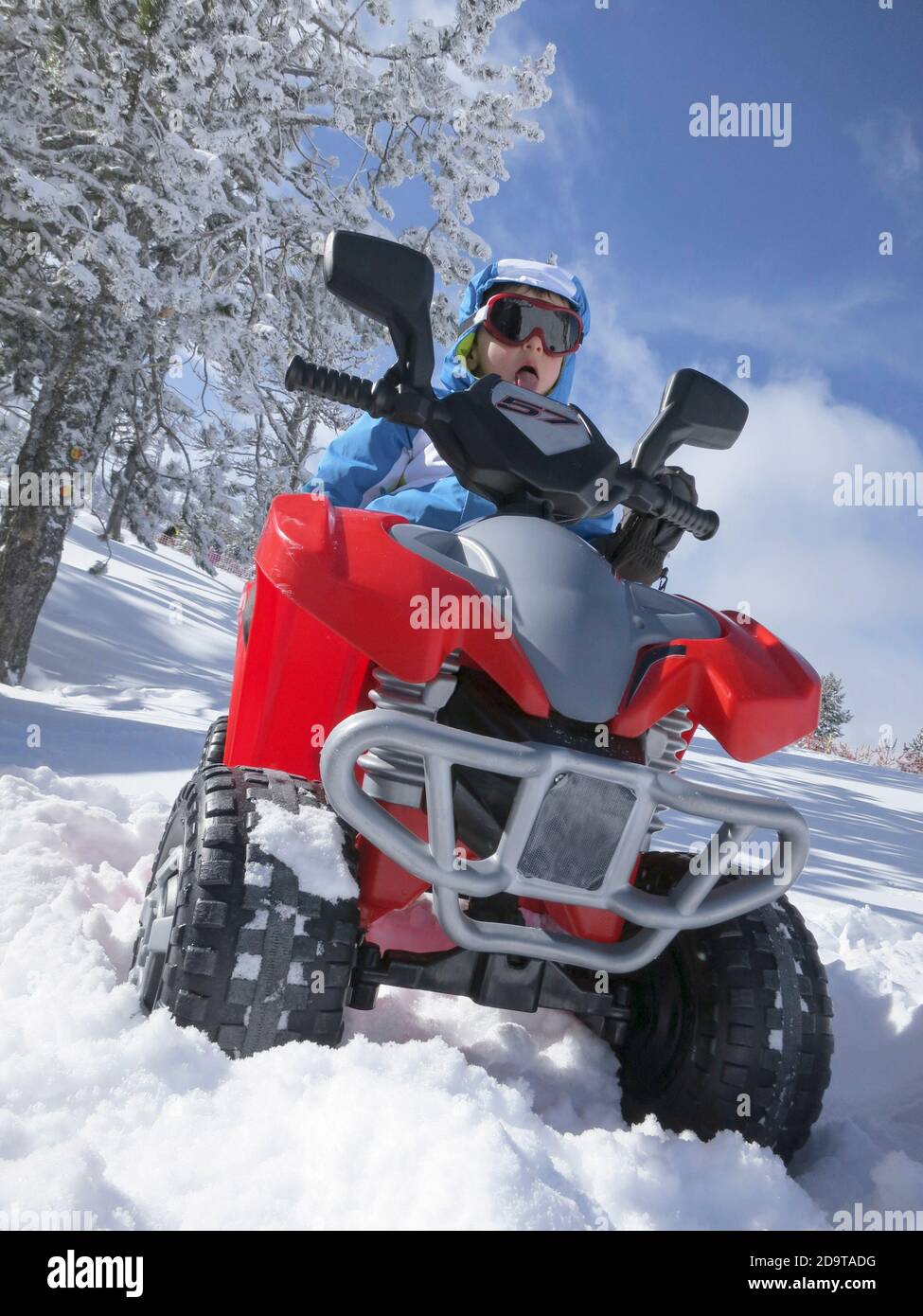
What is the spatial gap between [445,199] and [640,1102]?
9.00 meters

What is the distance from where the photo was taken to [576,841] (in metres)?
1.55

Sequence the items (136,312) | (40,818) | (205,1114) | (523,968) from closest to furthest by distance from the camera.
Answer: (205,1114) < (523,968) < (40,818) < (136,312)

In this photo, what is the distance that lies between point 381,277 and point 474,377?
1.23m

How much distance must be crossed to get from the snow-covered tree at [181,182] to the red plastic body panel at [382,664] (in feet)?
17.9

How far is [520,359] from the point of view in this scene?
9.31 ft

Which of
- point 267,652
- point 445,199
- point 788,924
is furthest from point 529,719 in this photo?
point 445,199

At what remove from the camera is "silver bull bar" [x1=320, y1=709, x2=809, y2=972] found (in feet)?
4.70

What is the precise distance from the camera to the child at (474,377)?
2654 mm

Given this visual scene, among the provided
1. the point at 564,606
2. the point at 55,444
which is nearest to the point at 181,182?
the point at 55,444

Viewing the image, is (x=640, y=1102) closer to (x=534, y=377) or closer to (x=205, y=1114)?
(x=205, y=1114)
